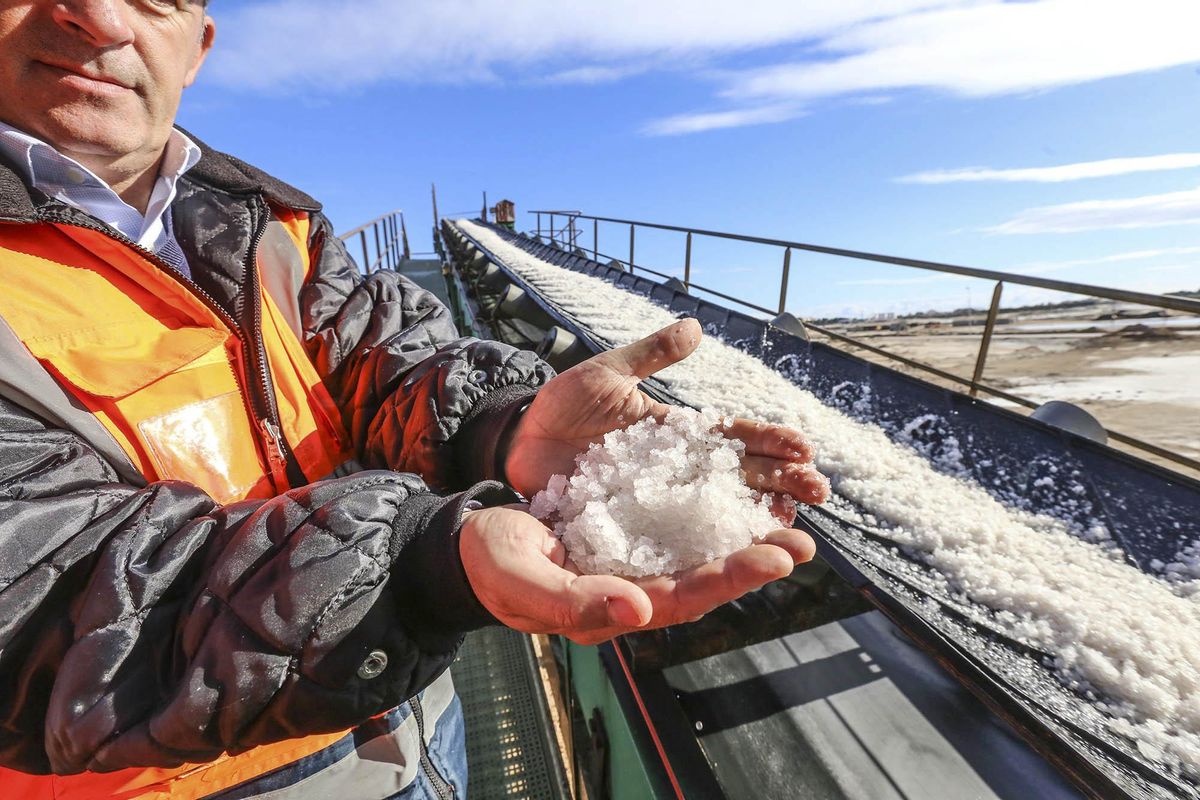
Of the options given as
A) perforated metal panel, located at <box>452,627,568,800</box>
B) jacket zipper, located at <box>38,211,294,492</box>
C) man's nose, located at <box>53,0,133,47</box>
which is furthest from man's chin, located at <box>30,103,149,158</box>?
perforated metal panel, located at <box>452,627,568,800</box>

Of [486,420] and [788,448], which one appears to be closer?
[788,448]

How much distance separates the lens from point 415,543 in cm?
84

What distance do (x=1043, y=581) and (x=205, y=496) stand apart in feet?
5.67

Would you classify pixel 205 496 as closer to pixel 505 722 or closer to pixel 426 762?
pixel 426 762


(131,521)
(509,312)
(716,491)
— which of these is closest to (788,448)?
(716,491)

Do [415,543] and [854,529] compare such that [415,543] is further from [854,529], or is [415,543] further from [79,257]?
[854,529]

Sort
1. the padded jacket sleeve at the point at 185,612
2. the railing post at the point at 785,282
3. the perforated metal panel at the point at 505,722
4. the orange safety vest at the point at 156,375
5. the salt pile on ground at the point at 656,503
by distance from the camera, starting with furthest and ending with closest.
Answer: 1. the railing post at the point at 785,282
2. the perforated metal panel at the point at 505,722
3. the salt pile on ground at the point at 656,503
4. the orange safety vest at the point at 156,375
5. the padded jacket sleeve at the point at 185,612

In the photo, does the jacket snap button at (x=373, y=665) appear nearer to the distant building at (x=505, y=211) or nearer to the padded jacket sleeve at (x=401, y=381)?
the padded jacket sleeve at (x=401, y=381)

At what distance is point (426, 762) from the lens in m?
1.13

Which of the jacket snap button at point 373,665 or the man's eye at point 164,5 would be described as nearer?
the jacket snap button at point 373,665

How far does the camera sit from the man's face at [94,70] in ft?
2.86

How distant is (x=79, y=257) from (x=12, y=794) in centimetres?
85

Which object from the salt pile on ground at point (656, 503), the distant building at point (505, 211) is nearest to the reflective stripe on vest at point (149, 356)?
the salt pile on ground at point (656, 503)

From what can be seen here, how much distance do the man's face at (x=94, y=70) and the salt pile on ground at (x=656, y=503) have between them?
3.34ft
